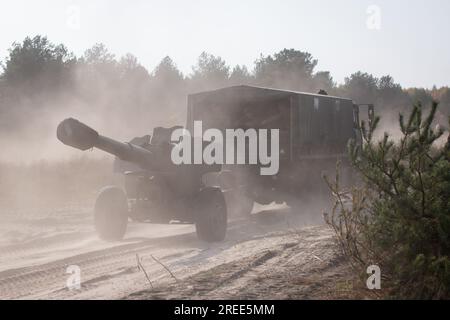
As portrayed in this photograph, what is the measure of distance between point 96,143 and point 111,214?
1972 mm

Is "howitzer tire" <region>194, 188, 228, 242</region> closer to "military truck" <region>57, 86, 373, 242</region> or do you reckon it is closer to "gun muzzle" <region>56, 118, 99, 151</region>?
"military truck" <region>57, 86, 373, 242</region>

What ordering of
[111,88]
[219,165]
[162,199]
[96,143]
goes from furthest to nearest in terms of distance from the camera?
[111,88] → [219,165] → [162,199] → [96,143]

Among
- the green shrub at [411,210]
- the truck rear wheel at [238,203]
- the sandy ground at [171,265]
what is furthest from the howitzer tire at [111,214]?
the green shrub at [411,210]

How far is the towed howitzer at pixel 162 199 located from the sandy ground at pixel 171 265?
0.39 metres

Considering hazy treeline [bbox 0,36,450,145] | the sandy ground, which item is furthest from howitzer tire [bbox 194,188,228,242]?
hazy treeline [bbox 0,36,450,145]

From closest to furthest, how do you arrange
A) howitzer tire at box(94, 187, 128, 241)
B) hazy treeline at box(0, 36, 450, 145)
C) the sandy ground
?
the sandy ground < howitzer tire at box(94, 187, 128, 241) < hazy treeline at box(0, 36, 450, 145)

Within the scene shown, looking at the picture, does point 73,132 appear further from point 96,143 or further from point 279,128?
point 279,128

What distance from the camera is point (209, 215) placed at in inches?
427

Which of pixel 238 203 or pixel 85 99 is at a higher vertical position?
pixel 85 99

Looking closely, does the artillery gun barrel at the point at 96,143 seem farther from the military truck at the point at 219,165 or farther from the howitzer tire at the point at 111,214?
the howitzer tire at the point at 111,214

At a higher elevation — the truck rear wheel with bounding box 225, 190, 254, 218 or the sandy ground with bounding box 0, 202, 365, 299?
the truck rear wheel with bounding box 225, 190, 254, 218

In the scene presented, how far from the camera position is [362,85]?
207 feet

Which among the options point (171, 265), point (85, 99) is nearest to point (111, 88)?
point (85, 99)

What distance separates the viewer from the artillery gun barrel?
940 centimetres
